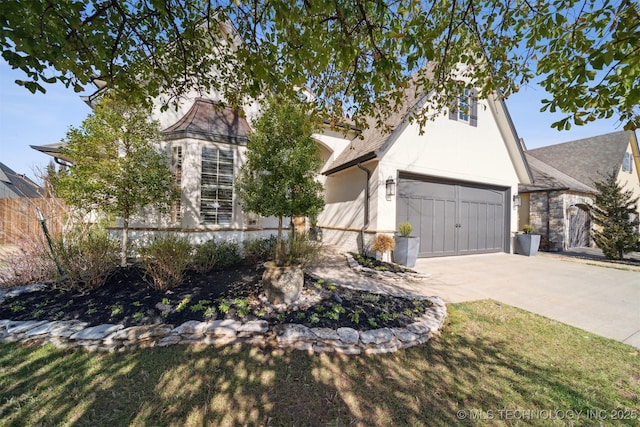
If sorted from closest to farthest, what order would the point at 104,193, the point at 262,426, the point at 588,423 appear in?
1. the point at 262,426
2. the point at 588,423
3. the point at 104,193

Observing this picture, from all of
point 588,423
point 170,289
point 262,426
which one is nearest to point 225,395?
point 262,426

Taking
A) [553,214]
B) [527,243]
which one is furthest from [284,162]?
[553,214]

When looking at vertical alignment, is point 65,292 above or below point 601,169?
below

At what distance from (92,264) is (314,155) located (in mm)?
4626

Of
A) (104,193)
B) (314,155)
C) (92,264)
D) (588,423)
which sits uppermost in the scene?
(314,155)

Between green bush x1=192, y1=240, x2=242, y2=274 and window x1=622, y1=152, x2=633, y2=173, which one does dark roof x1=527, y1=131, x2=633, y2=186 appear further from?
green bush x1=192, y1=240, x2=242, y2=274

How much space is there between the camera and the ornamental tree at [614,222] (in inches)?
378

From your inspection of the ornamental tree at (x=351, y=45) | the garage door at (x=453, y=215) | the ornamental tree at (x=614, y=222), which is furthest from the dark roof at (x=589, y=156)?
the ornamental tree at (x=351, y=45)

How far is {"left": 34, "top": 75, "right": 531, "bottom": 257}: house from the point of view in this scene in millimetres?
6711

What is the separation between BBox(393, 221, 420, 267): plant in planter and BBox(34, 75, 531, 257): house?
2.06ft

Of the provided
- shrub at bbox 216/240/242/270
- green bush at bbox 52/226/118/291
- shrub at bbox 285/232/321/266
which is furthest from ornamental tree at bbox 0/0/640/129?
shrub at bbox 216/240/242/270

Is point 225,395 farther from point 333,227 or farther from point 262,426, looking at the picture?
point 333,227

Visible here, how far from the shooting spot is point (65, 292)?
4238 mm

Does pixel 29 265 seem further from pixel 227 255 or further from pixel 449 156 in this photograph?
pixel 449 156
